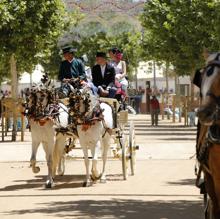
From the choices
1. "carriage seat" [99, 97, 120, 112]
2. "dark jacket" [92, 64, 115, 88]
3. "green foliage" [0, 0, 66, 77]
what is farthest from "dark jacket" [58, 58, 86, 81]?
"green foliage" [0, 0, 66, 77]

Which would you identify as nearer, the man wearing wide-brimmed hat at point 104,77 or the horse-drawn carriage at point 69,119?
the horse-drawn carriage at point 69,119

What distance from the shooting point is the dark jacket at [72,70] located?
1711 cm

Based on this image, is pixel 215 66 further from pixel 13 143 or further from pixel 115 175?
pixel 13 143

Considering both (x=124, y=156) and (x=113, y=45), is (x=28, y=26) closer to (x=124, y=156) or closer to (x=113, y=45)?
(x=124, y=156)

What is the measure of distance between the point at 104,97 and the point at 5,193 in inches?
135

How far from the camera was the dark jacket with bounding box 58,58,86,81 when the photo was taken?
17.1 metres

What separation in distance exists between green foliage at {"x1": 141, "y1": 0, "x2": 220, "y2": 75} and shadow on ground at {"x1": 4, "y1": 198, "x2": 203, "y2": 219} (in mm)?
21137

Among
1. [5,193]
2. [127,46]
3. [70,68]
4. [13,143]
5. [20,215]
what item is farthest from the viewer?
[127,46]

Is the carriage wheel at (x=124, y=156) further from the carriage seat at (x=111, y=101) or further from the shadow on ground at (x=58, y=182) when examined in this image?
the carriage seat at (x=111, y=101)

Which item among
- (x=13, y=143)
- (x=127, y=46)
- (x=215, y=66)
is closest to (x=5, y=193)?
(x=215, y=66)

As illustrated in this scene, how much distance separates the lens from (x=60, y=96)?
16.5 meters

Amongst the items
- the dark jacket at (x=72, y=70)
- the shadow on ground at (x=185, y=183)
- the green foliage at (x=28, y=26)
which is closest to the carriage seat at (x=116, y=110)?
the dark jacket at (x=72, y=70)

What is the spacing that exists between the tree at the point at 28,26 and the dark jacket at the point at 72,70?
536 inches

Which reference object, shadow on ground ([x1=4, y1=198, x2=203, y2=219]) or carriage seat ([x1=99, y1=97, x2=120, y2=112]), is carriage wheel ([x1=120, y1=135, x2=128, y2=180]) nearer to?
carriage seat ([x1=99, y1=97, x2=120, y2=112])
